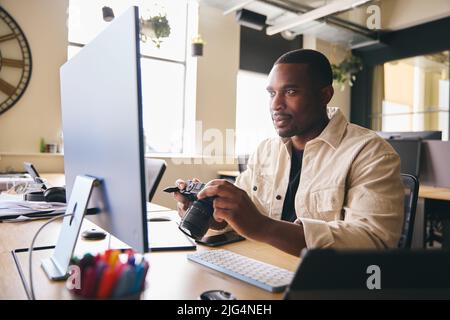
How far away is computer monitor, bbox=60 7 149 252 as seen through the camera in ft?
1.87

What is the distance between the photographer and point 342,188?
1.17 m

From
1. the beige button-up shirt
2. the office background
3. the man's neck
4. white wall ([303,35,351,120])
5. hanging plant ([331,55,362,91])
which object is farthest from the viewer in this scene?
white wall ([303,35,351,120])

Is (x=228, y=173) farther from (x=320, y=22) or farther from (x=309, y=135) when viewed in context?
(x=309, y=135)

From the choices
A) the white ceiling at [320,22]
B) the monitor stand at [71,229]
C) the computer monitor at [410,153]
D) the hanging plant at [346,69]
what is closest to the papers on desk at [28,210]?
the monitor stand at [71,229]

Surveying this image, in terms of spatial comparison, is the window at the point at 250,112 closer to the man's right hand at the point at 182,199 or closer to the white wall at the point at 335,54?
the white wall at the point at 335,54

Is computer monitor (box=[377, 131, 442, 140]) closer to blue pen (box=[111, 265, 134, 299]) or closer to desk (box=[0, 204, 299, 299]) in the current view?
desk (box=[0, 204, 299, 299])

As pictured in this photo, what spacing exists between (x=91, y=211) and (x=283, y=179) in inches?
32.6

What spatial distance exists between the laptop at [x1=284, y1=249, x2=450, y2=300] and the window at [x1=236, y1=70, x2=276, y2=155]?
468 cm

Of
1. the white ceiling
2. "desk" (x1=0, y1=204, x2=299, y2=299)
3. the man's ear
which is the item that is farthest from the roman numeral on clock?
the man's ear

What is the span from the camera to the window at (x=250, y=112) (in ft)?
17.2

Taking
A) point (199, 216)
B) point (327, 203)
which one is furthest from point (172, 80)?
point (199, 216)

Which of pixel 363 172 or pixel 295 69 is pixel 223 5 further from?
pixel 363 172

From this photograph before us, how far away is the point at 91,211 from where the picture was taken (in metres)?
0.78

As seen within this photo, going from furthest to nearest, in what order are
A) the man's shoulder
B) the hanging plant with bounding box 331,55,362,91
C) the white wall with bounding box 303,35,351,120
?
1. the white wall with bounding box 303,35,351,120
2. the hanging plant with bounding box 331,55,362,91
3. the man's shoulder
